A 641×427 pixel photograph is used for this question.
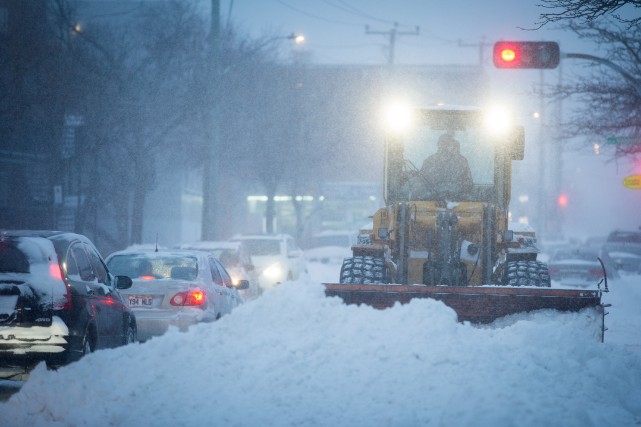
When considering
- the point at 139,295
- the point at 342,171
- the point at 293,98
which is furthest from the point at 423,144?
the point at 342,171

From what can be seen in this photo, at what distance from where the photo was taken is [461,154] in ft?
40.8

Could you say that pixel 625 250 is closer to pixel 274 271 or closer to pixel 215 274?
pixel 274 271

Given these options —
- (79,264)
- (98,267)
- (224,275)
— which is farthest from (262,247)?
(79,264)

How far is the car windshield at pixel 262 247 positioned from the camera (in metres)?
24.6

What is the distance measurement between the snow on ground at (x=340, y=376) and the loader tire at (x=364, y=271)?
8.03 feet

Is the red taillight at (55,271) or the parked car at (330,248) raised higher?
the red taillight at (55,271)

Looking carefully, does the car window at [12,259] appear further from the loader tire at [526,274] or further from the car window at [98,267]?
the loader tire at [526,274]

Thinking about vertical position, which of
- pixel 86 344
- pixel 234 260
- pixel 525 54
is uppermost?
pixel 525 54

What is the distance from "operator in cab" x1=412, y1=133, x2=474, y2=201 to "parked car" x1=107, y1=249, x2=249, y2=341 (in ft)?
11.0

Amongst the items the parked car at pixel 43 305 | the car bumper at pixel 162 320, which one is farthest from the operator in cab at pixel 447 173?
the parked car at pixel 43 305

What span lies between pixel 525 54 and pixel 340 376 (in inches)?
344

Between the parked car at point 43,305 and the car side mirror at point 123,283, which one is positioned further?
the car side mirror at point 123,283

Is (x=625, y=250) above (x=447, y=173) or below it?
below

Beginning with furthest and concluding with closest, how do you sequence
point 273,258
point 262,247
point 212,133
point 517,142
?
point 212,133 → point 262,247 → point 273,258 → point 517,142
